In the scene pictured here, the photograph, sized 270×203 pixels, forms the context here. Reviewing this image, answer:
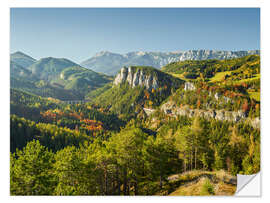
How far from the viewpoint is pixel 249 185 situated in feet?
36.2

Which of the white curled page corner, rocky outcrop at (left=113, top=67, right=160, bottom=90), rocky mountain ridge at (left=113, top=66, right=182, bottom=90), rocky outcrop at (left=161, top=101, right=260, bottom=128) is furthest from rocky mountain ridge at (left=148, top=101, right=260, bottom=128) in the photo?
rocky mountain ridge at (left=113, top=66, right=182, bottom=90)

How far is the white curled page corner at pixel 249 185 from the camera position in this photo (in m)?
10.6

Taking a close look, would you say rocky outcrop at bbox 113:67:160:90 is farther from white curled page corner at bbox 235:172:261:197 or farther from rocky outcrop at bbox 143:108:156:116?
white curled page corner at bbox 235:172:261:197

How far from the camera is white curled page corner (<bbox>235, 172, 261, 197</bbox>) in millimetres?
10586

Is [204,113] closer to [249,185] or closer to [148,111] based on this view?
[148,111]

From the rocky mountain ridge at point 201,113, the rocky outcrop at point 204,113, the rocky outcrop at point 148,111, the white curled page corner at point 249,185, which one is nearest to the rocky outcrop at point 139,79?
the rocky outcrop at point 148,111

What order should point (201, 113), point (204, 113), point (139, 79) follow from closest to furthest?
1. point (204, 113)
2. point (201, 113)
3. point (139, 79)

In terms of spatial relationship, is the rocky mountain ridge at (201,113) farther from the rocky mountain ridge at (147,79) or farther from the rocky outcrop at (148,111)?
the rocky mountain ridge at (147,79)

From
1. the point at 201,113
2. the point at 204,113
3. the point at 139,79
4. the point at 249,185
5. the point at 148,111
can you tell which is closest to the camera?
the point at 249,185

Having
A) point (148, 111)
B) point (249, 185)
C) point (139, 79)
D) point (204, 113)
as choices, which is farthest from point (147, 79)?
point (249, 185)

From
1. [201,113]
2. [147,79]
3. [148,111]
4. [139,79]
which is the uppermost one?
[139,79]

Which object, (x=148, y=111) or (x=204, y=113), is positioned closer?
(x=204, y=113)

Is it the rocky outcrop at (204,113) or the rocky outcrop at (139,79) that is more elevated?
the rocky outcrop at (139,79)

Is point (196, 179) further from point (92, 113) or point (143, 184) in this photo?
point (92, 113)
